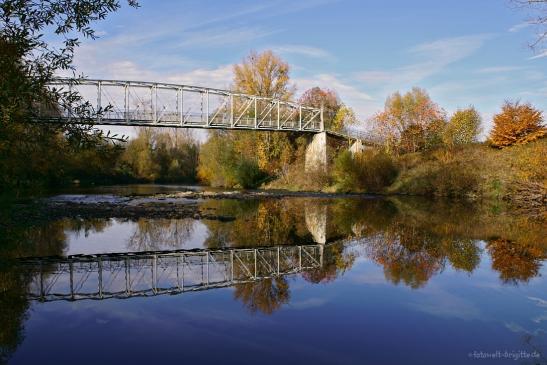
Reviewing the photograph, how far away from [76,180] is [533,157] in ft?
174

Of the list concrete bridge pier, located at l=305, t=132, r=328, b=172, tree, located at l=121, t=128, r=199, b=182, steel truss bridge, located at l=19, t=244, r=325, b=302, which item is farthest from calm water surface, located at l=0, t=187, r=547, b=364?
tree, located at l=121, t=128, r=199, b=182

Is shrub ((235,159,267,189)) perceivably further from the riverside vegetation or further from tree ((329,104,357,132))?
tree ((329,104,357,132))

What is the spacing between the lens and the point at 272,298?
8.28 m

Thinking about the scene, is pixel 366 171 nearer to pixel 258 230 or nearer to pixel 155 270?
pixel 258 230

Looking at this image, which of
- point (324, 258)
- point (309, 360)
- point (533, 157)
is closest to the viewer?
point (309, 360)

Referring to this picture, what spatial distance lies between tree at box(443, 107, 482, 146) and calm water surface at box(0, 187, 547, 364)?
→ 1464 inches

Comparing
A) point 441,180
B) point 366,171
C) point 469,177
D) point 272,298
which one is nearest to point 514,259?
point 272,298

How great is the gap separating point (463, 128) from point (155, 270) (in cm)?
5356

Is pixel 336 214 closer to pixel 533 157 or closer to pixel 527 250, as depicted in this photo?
pixel 527 250

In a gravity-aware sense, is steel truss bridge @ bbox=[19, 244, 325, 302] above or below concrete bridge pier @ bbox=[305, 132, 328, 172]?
below

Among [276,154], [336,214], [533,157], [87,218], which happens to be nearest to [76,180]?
[276,154]

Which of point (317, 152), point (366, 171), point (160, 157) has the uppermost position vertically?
point (160, 157)

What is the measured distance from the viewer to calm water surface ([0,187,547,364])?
231 inches

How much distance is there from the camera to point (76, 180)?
58844 millimetres
